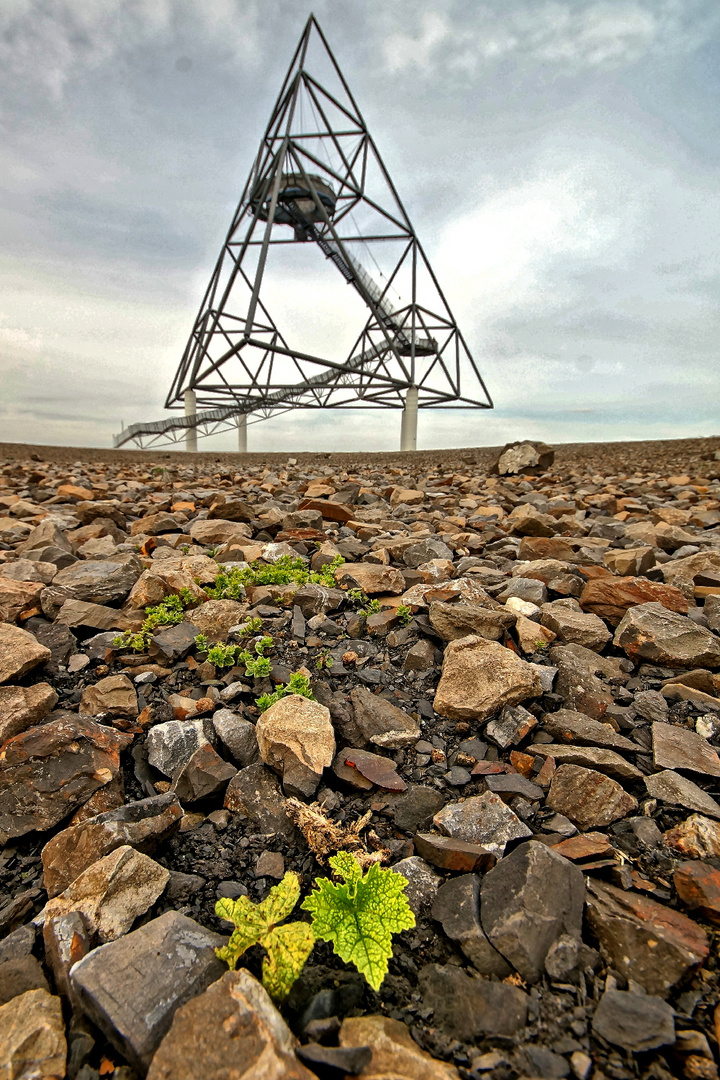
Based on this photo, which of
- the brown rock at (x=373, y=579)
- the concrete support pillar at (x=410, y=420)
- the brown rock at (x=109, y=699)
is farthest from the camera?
the concrete support pillar at (x=410, y=420)

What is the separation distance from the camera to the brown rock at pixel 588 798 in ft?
4.18

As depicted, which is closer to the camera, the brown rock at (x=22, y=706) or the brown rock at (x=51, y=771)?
the brown rock at (x=51, y=771)

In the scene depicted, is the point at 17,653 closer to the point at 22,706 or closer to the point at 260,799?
the point at 22,706

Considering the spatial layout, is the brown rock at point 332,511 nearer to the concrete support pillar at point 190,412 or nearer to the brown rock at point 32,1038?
the brown rock at point 32,1038

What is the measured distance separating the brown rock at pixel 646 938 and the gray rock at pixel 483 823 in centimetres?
20

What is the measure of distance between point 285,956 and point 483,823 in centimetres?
54

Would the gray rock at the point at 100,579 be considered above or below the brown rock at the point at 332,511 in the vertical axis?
below

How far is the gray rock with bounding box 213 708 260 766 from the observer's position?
1.50 metres

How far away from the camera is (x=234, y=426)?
67.5ft

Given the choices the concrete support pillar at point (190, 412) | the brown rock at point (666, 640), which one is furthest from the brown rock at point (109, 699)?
the concrete support pillar at point (190, 412)

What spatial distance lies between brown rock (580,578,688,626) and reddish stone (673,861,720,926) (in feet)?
4.15

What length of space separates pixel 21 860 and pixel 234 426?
20.5 metres

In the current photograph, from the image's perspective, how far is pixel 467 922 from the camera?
1.03 m

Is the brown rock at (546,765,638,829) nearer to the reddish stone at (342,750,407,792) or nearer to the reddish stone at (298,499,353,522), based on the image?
the reddish stone at (342,750,407,792)
